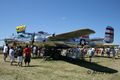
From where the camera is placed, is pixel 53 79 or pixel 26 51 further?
pixel 26 51

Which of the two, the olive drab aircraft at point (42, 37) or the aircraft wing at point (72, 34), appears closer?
the aircraft wing at point (72, 34)

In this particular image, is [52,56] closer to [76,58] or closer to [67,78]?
[76,58]

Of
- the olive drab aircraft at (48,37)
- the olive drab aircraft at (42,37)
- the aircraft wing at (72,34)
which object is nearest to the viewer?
the aircraft wing at (72,34)

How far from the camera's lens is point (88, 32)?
23.7m

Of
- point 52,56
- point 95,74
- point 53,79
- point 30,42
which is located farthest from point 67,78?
point 30,42

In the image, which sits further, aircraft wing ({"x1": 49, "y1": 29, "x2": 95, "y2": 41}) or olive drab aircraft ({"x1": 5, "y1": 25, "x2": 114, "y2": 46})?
olive drab aircraft ({"x1": 5, "y1": 25, "x2": 114, "y2": 46})

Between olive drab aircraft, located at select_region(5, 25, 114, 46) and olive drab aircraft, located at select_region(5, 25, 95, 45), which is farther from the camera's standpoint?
olive drab aircraft, located at select_region(5, 25, 95, 45)

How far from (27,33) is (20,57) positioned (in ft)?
35.3

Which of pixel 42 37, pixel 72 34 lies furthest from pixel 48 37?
pixel 72 34

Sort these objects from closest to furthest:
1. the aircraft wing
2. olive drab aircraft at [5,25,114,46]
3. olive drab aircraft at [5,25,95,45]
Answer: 1. the aircraft wing
2. olive drab aircraft at [5,25,114,46]
3. olive drab aircraft at [5,25,95,45]

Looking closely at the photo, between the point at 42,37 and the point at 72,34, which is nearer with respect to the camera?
the point at 72,34

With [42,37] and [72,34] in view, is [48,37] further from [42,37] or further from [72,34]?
[72,34]

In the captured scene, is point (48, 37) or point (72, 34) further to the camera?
point (48, 37)

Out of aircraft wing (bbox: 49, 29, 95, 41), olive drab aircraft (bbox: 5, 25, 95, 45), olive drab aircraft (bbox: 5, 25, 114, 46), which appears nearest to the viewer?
aircraft wing (bbox: 49, 29, 95, 41)
